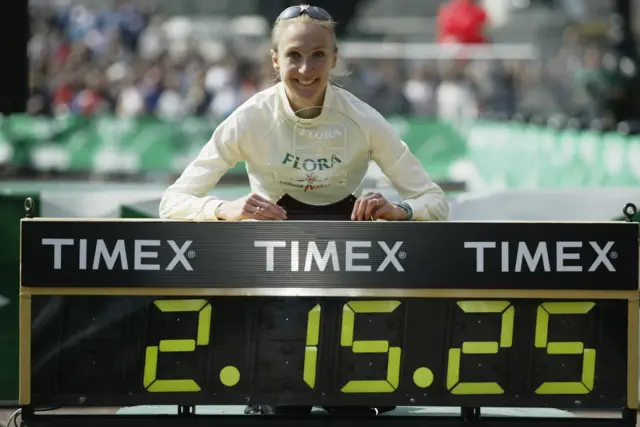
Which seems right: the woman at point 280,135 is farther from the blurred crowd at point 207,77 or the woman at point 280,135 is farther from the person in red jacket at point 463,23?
the person in red jacket at point 463,23

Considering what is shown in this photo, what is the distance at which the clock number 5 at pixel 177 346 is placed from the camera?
206 inches

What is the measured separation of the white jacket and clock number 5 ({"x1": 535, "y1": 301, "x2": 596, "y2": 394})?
78 cm

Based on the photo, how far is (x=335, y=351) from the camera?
17.3 ft

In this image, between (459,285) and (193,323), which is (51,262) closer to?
(193,323)

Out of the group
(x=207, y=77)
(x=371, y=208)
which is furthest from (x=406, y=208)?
(x=207, y=77)

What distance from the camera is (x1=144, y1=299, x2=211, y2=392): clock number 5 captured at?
5223 mm

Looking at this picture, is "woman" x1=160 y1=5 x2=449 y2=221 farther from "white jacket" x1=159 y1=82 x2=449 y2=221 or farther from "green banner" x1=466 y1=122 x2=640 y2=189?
"green banner" x1=466 y1=122 x2=640 y2=189

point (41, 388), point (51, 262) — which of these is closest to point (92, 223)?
point (51, 262)

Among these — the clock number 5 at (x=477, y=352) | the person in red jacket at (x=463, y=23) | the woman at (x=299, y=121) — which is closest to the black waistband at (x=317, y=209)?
the woman at (x=299, y=121)

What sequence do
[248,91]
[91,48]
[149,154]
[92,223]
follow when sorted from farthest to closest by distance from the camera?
[91,48] → [248,91] → [149,154] → [92,223]

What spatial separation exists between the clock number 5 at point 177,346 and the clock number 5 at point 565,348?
1.14 metres

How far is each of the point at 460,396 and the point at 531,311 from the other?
0.38m

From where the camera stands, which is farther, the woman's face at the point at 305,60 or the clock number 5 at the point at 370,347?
the woman's face at the point at 305,60

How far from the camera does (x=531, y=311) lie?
17.2 feet
